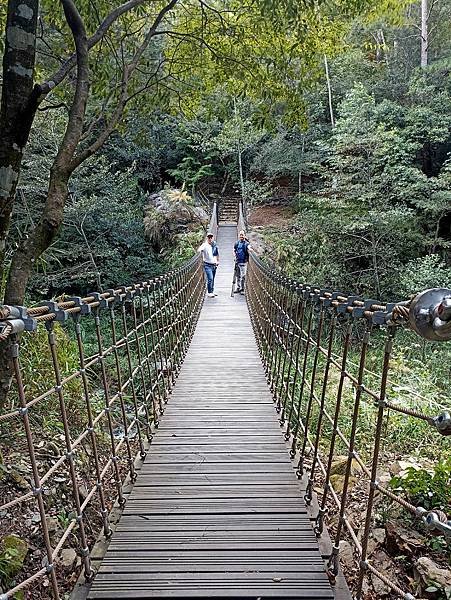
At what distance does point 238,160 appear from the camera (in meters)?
18.5

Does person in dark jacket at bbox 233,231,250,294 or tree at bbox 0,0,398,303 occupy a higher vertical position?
tree at bbox 0,0,398,303

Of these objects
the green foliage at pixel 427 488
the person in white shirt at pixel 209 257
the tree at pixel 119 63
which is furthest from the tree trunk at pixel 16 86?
the person in white shirt at pixel 209 257

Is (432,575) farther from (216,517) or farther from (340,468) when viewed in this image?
(340,468)

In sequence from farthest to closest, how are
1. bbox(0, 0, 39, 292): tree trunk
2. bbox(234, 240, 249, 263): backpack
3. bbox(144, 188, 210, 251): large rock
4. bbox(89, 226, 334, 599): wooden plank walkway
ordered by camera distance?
bbox(144, 188, 210, 251): large rock < bbox(234, 240, 249, 263): backpack < bbox(0, 0, 39, 292): tree trunk < bbox(89, 226, 334, 599): wooden plank walkway

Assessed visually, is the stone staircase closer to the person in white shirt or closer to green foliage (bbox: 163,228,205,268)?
green foliage (bbox: 163,228,205,268)

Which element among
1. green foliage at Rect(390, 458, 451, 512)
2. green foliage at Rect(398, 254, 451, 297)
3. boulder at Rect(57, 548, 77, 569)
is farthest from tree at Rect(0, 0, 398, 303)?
green foliage at Rect(398, 254, 451, 297)

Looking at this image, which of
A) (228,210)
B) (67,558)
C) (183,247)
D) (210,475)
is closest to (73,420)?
(67,558)

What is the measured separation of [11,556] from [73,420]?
1564 millimetres

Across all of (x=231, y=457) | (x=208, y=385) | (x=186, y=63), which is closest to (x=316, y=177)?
(x=186, y=63)

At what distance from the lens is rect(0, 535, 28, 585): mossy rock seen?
2152mm

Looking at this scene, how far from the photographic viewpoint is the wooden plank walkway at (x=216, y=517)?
5.44ft

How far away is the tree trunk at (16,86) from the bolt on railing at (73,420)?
0.88 meters

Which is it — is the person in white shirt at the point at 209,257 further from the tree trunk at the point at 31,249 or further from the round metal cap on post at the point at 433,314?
the round metal cap on post at the point at 433,314

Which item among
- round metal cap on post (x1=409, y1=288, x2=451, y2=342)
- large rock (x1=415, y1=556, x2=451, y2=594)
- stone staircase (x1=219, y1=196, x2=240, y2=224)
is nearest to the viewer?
round metal cap on post (x1=409, y1=288, x2=451, y2=342)
